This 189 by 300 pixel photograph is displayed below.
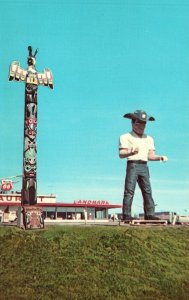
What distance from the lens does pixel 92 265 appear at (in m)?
14.7

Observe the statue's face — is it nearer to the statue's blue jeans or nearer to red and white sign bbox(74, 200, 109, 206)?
the statue's blue jeans

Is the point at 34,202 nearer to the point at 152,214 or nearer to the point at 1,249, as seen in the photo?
the point at 152,214

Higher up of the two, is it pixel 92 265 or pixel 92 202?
pixel 92 202

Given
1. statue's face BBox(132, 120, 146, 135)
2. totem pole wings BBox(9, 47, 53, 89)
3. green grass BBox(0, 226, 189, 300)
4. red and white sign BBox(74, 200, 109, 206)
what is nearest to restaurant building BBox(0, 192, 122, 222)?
red and white sign BBox(74, 200, 109, 206)

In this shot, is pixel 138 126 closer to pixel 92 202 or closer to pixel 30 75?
pixel 30 75

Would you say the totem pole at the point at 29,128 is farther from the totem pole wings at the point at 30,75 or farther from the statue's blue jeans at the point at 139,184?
the statue's blue jeans at the point at 139,184

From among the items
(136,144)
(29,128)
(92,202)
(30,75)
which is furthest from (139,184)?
(92,202)

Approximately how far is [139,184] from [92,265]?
9.39m

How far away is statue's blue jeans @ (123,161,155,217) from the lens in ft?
74.1

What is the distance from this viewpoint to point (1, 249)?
15.6 m

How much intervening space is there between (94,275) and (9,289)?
2720 millimetres

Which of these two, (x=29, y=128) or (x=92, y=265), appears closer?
(x=92, y=265)

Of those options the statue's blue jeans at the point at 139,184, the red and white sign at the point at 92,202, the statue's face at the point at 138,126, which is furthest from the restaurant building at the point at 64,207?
the statue's face at the point at 138,126

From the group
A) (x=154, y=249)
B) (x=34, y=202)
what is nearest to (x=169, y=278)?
(x=154, y=249)
